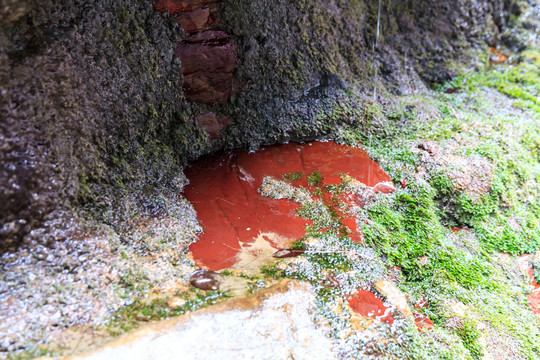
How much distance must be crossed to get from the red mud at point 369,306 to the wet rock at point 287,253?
469 mm

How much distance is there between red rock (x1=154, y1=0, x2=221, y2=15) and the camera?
11.5ft

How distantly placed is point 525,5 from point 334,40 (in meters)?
3.79

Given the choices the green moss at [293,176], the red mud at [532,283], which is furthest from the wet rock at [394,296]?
the red mud at [532,283]

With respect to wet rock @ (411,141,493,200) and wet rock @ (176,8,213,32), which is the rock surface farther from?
wet rock @ (176,8,213,32)

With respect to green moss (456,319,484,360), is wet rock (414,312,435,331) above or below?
above

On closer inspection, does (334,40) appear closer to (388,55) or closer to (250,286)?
(388,55)

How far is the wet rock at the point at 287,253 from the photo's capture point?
10.1ft

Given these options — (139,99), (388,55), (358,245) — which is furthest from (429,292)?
(388,55)

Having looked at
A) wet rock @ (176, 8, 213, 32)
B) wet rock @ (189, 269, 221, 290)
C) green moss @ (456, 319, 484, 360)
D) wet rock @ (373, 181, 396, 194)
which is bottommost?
green moss @ (456, 319, 484, 360)

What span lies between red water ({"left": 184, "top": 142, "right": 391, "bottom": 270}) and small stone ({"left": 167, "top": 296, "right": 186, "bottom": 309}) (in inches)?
16.1

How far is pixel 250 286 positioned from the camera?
275 cm

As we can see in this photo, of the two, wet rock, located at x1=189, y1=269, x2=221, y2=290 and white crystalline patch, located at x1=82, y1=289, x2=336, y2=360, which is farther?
wet rock, located at x1=189, y1=269, x2=221, y2=290

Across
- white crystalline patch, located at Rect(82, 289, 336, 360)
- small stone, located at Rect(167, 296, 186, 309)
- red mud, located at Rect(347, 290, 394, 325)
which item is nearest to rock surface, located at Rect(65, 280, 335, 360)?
white crystalline patch, located at Rect(82, 289, 336, 360)

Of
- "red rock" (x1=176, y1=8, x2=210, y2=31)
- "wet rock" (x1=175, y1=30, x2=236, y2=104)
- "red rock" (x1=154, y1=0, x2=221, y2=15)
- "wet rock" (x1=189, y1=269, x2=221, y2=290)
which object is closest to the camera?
"wet rock" (x1=189, y1=269, x2=221, y2=290)
